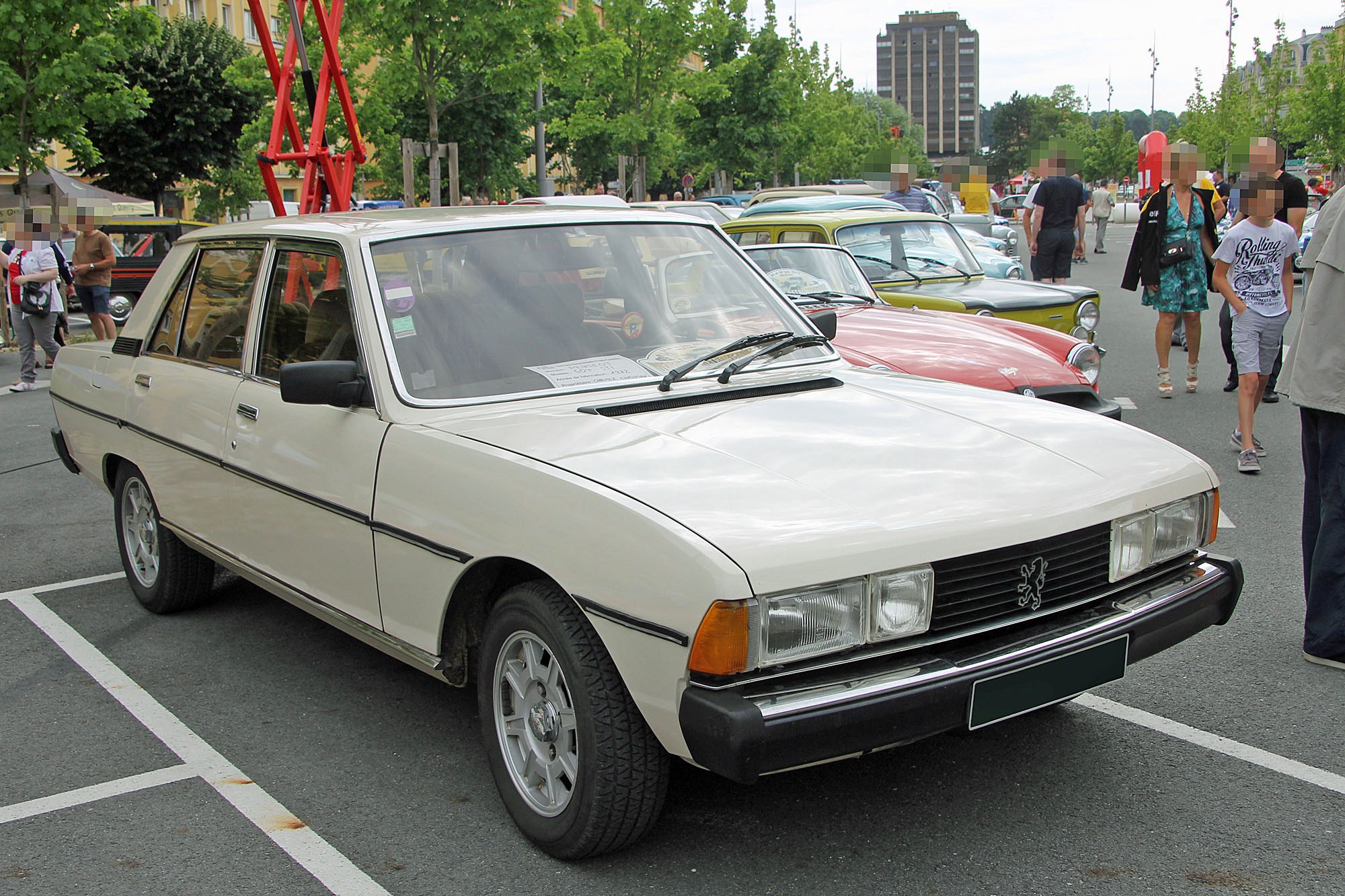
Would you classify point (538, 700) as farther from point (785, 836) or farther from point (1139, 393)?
point (1139, 393)

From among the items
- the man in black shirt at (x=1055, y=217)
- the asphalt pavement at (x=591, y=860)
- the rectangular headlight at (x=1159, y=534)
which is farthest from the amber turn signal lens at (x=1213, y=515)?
the man in black shirt at (x=1055, y=217)

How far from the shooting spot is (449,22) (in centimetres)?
1892

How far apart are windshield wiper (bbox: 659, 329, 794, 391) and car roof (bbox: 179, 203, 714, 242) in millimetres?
660

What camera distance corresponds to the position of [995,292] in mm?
8867

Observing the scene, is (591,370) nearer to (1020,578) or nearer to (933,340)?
(1020,578)

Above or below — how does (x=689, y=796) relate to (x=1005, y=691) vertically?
below

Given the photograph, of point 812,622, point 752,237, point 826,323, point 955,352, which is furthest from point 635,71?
point 812,622

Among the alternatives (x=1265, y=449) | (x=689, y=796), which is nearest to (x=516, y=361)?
(x=689, y=796)

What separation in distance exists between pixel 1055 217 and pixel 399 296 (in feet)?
33.7

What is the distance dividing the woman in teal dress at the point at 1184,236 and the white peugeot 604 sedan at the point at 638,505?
6.11 meters

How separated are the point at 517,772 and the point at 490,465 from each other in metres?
0.81

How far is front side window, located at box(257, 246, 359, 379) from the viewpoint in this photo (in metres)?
3.91

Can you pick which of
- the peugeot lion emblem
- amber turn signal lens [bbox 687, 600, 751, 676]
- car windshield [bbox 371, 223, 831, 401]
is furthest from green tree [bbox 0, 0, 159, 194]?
the peugeot lion emblem

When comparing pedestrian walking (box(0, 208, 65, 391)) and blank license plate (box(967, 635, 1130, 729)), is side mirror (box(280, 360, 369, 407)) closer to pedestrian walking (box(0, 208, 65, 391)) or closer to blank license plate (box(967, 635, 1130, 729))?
blank license plate (box(967, 635, 1130, 729))
